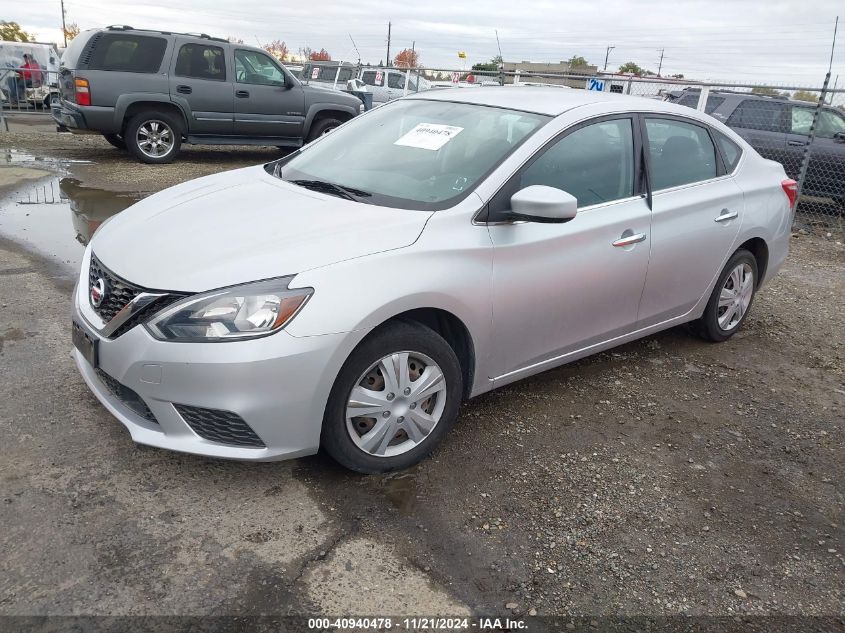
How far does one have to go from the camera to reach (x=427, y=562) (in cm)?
264

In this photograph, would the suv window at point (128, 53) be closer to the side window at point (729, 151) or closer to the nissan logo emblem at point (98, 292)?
the nissan logo emblem at point (98, 292)

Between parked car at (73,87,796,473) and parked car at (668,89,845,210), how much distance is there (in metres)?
6.59

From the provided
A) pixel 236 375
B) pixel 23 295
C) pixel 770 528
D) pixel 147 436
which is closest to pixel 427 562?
pixel 236 375

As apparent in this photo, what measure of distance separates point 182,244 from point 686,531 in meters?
2.45

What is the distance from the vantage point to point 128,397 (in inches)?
113

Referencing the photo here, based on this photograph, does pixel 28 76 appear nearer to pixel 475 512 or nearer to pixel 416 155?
pixel 416 155

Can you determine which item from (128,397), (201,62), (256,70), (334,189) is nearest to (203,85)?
(201,62)

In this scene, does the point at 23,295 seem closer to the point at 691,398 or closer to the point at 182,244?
the point at 182,244

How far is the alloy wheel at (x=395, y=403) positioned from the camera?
2.94 m

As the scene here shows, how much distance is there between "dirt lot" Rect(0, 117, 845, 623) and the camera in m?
2.48

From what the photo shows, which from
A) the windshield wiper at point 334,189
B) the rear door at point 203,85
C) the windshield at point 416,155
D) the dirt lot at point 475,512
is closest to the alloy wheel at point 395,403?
the dirt lot at point 475,512

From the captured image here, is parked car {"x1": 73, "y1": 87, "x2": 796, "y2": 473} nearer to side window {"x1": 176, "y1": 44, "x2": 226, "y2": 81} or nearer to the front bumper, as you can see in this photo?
the front bumper

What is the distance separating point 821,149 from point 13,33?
6896 centimetres

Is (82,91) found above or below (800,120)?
below
